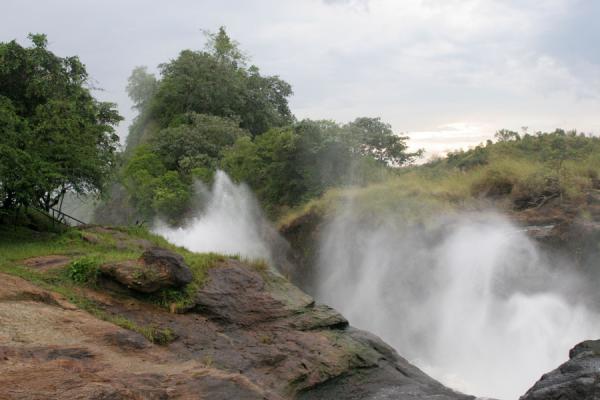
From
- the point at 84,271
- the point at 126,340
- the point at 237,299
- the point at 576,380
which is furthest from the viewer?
the point at 237,299

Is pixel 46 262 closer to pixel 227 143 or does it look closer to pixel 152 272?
pixel 152 272

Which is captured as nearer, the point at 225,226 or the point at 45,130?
the point at 45,130

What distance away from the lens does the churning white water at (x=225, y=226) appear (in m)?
24.3

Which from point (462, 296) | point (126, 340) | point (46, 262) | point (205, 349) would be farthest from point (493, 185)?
point (126, 340)

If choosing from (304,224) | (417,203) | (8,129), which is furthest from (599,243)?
(8,129)

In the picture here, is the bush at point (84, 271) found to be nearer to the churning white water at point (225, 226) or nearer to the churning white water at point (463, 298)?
the churning white water at point (463, 298)

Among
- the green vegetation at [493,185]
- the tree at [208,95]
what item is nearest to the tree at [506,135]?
the green vegetation at [493,185]

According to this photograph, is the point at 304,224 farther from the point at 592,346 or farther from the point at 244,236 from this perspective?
the point at 592,346

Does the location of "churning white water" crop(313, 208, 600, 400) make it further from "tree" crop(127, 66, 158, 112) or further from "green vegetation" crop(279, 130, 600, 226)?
"tree" crop(127, 66, 158, 112)

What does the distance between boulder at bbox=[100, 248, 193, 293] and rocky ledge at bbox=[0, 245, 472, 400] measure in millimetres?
60

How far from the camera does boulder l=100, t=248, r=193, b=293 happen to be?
474 inches

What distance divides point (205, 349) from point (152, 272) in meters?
2.13

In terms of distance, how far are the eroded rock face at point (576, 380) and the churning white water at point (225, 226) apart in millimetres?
13997

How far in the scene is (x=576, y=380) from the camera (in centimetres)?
902
